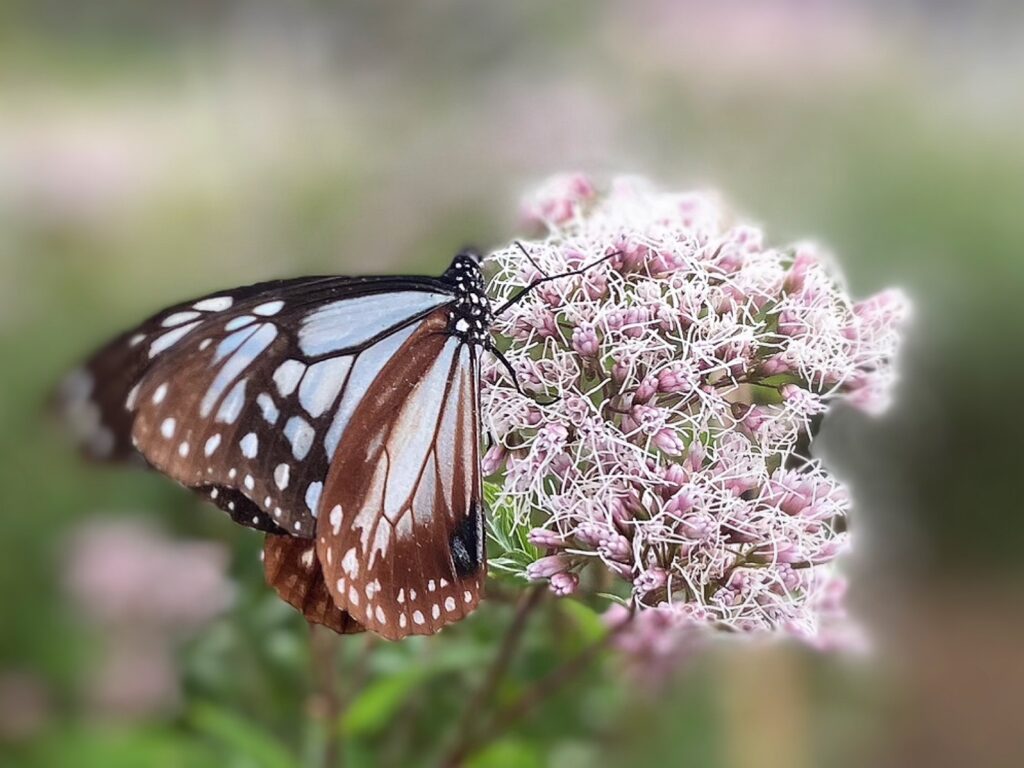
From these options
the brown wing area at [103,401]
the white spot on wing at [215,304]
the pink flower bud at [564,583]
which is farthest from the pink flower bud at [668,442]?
the brown wing area at [103,401]

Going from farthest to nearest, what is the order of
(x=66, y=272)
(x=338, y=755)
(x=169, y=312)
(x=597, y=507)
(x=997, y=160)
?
(x=997, y=160)
(x=66, y=272)
(x=338, y=755)
(x=169, y=312)
(x=597, y=507)

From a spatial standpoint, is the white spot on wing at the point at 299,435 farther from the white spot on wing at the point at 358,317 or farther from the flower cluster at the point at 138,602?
the flower cluster at the point at 138,602

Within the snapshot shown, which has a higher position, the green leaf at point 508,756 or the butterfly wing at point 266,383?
the butterfly wing at point 266,383

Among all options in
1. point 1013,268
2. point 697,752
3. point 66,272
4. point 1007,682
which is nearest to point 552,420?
point 697,752

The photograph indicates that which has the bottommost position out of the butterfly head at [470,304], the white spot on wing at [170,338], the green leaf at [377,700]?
the green leaf at [377,700]

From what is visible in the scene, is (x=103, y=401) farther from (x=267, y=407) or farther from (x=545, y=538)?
(x=545, y=538)

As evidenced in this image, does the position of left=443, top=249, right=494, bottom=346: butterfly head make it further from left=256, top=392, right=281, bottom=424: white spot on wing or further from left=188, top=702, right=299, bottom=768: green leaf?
left=188, top=702, right=299, bottom=768: green leaf

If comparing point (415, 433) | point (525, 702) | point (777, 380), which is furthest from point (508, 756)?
point (777, 380)

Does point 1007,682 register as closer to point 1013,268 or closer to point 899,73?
point 1013,268
